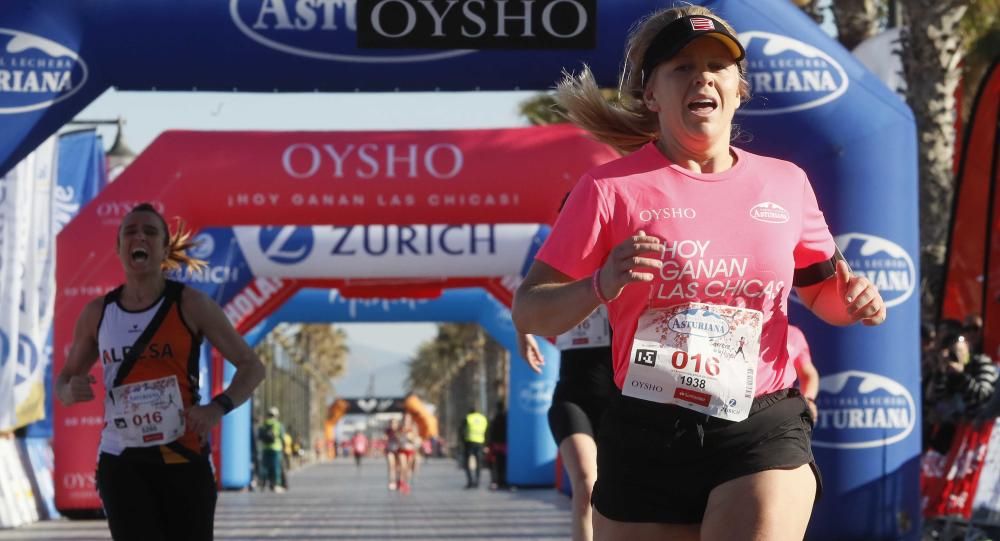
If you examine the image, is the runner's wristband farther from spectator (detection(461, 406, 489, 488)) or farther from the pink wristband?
spectator (detection(461, 406, 489, 488))

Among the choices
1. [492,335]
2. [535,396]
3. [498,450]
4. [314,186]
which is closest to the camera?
[314,186]

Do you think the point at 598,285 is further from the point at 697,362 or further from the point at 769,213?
the point at 769,213

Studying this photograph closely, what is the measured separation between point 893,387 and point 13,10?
5.14 meters

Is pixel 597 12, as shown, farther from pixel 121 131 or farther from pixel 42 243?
pixel 121 131

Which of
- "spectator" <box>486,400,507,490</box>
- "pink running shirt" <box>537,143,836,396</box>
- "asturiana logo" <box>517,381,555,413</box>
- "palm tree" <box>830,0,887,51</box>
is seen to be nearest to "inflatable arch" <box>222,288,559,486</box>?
"asturiana logo" <box>517,381,555,413</box>

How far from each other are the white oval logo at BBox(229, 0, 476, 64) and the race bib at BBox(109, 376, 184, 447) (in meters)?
3.45

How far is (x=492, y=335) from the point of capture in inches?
1103

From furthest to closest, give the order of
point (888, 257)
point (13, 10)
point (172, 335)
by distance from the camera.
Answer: point (888, 257) < point (13, 10) < point (172, 335)

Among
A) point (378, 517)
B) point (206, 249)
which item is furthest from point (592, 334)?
point (206, 249)

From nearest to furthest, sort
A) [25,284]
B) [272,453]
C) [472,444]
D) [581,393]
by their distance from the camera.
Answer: [581,393] → [25,284] → [272,453] → [472,444]

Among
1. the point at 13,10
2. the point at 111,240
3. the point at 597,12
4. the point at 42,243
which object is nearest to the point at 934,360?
the point at 597,12

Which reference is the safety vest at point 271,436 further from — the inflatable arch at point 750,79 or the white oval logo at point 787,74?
the white oval logo at point 787,74

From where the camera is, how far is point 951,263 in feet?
47.1

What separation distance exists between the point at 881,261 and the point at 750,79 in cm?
128
